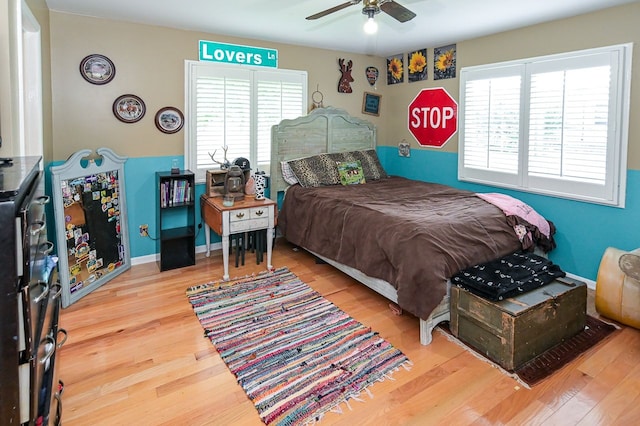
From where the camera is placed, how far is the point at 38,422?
1.21 m

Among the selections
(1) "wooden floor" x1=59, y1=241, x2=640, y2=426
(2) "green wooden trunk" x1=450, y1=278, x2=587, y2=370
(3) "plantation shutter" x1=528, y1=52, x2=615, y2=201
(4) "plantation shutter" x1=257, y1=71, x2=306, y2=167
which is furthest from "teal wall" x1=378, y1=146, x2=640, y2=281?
(4) "plantation shutter" x1=257, y1=71, x2=306, y2=167

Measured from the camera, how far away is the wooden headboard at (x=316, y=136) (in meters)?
4.37

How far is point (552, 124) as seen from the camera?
3480mm

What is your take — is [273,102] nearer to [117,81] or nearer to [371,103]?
[371,103]

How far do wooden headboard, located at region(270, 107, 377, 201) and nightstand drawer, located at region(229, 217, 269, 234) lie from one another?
68 centimetres

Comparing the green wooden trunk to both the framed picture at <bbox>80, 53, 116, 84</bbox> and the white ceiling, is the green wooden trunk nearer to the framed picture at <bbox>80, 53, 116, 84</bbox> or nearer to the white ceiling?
the white ceiling

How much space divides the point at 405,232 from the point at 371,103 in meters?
2.93

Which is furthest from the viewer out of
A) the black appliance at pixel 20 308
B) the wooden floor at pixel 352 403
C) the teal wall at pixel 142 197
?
the teal wall at pixel 142 197

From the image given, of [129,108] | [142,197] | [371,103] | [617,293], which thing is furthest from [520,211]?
[129,108]

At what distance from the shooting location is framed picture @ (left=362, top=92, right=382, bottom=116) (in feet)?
16.7

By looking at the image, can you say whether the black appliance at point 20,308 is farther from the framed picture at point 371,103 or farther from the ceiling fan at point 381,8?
the framed picture at point 371,103

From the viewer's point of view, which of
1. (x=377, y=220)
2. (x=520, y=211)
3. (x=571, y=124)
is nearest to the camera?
(x=377, y=220)

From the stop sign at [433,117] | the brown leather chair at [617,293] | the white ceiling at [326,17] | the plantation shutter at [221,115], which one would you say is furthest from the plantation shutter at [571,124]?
the plantation shutter at [221,115]

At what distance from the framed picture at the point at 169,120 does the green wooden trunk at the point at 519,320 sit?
9.75ft
